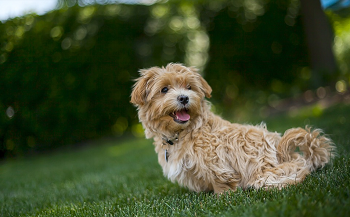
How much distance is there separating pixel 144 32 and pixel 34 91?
3901 mm

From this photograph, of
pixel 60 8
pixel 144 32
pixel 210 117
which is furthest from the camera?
pixel 144 32

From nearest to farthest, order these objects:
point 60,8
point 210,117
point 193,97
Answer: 1. point 193,97
2. point 210,117
3. point 60,8

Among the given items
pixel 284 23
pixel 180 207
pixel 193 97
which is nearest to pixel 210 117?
pixel 193 97

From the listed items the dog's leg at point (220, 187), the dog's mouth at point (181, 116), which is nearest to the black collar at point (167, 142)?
the dog's mouth at point (181, 116)

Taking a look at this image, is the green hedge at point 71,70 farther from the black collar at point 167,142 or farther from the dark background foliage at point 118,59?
the black collar at point 167,142

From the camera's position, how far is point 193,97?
3.06 meters

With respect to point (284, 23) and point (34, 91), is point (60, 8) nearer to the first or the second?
point (34, 91)

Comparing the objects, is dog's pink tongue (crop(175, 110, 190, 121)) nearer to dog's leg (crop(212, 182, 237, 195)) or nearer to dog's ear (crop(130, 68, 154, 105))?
dog's ear (crop(130, 68, 154, 105))

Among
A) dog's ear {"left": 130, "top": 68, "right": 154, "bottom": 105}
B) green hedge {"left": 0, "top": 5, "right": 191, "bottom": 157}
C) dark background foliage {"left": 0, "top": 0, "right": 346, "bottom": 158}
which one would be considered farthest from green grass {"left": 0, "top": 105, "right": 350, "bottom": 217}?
dark background foliage {"left": 0, "top": 0, "right": 346, "bottom": 158}

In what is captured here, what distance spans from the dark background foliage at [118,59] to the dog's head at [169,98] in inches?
261

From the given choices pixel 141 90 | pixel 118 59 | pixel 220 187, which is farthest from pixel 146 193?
pixel 118 59

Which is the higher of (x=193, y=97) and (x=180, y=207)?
(x=193, y=97)

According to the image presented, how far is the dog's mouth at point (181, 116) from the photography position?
304cm

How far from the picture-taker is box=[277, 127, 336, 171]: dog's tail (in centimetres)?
311
